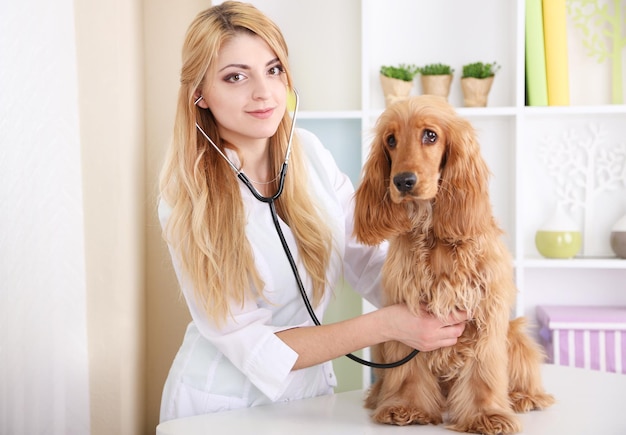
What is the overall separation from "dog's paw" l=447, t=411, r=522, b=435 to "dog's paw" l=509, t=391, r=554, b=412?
132mm

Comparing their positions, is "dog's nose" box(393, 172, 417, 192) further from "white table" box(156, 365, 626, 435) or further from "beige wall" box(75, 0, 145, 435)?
"beige wall" box(75, 0, 145, 435)

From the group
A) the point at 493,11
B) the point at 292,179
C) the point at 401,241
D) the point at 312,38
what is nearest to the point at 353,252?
the point at 292,179

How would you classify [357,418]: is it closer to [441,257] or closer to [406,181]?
[441,257]

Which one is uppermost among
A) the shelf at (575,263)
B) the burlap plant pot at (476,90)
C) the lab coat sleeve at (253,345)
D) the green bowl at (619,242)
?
the burlap plant pot at (476,90)

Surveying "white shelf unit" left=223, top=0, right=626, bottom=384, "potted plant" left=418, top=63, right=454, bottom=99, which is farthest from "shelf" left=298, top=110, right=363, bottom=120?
"potted plant" left=418, top=63, right=454, bottom=99

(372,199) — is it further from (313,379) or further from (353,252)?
(313,379)

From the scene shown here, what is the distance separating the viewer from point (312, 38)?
2695 millimetres

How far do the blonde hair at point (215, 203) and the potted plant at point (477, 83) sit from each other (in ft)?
3.59

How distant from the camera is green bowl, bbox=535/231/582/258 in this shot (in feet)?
8.45

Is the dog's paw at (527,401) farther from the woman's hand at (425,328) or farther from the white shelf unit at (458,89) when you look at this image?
the white shelf unit at (458,89)

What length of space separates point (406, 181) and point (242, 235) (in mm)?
476

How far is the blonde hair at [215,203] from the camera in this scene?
1523 millimetres

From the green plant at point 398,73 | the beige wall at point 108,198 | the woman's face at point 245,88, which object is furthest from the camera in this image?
the green plant at point 398,73

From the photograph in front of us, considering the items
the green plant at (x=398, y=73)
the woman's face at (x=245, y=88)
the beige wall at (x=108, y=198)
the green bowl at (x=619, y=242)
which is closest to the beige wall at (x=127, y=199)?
the beige wall at (x=108, y=198)
